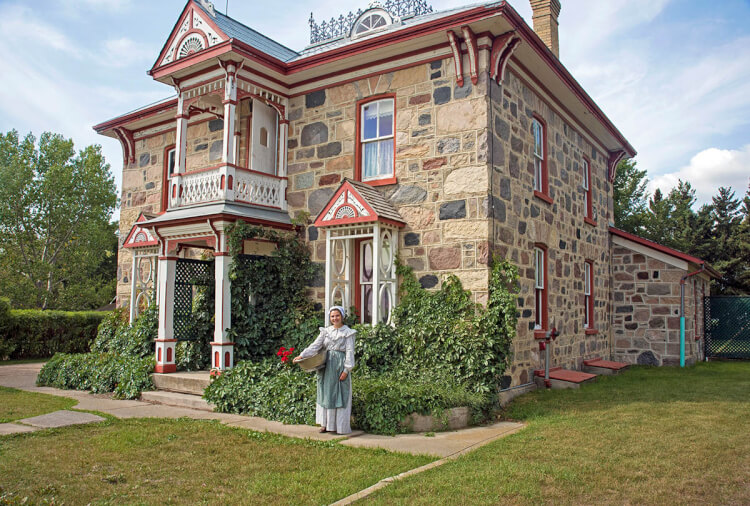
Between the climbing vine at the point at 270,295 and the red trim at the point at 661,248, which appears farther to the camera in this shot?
the red trim at the point at 661,248

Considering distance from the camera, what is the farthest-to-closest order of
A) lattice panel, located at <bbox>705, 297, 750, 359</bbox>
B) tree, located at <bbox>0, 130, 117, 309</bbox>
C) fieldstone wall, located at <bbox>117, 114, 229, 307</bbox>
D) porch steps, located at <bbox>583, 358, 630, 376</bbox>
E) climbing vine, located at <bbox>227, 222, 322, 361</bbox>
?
tree, located at <bbox>0, 130, 117, 309</bbox>
lattice panel, located at <bbox>705, 297, 750, 359</bbox>
fieldstone wall, located at <bbox>117, 114, 229, 307</bbox>
porch steps, located at <bbox>583, 358, 630, 376</bbox>
climbing vine, located at <bbox>227, 222, 322, 361</bbox>

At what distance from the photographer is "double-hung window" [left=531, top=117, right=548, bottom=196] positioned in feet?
39.2

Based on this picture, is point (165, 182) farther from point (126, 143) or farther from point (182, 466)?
point (182, 466)

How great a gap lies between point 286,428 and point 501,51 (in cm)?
687

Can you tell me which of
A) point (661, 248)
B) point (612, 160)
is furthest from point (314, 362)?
point (612, 160)

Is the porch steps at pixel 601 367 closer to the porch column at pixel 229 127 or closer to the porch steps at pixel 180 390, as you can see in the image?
the porch steps at pixel 180 390

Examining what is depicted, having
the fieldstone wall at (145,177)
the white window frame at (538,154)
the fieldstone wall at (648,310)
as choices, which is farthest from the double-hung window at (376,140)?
the fieldstone wall at (648,310)

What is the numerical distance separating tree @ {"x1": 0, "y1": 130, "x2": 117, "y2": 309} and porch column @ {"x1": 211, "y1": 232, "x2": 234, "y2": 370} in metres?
23.8

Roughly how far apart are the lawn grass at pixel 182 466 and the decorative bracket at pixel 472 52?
6.33 meters

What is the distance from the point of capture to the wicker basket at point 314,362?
7.04 meters

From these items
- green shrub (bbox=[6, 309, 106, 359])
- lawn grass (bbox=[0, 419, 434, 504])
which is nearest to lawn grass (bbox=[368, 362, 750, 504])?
lawn grass (bbox=[0, 419, 434, 504])

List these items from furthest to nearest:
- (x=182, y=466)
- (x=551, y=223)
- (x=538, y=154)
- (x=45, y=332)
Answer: (x=45, y=332) → (x=551, y=223) → (x=538, y=154) → (x=182, y=466)

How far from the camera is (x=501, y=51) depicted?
971cm

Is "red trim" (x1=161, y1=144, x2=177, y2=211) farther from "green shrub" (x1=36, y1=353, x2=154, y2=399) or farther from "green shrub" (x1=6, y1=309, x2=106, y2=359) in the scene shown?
"green shrub" (x1=6, y1=309, x2=106, y2=359)
